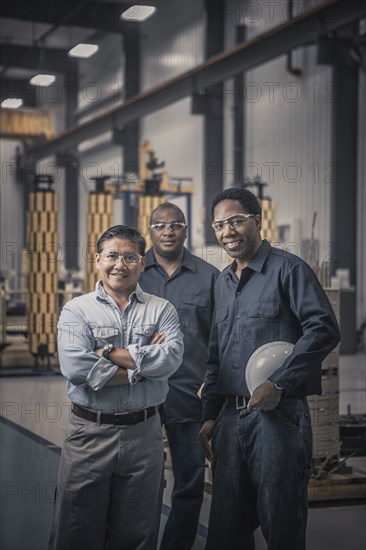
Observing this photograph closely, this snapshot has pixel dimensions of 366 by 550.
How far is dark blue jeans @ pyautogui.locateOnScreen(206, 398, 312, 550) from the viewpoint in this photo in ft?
9.45

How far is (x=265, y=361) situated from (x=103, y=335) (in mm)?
661

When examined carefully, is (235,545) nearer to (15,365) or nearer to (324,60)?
(15,365)

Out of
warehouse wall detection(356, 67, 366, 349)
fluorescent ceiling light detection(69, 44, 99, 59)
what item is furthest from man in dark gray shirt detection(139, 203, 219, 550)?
fluorescent ceiling light detection(69, 44, 99, 59)

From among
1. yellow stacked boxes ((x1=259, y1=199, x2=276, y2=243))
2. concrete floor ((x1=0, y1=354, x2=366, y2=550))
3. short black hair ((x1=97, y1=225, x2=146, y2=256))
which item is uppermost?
yellow stacked boxes ((x1=259, y1=199, x2=276, y2=243))

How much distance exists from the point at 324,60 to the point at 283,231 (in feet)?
11.1

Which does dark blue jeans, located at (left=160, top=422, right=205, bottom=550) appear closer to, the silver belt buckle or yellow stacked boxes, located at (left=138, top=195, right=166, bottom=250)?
the silver belt buckle

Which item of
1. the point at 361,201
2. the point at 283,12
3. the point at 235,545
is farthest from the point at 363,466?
the point at 283,12

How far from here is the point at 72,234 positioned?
22922 mm

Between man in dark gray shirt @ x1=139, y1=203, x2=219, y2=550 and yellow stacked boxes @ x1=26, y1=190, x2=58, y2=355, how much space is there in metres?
7.09

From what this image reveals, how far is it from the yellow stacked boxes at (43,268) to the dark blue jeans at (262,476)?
7.98 metres

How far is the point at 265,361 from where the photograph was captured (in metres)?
2.96

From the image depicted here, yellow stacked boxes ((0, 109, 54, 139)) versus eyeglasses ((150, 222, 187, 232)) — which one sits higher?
yellow stacked boxes ((0, 109, 54, 139))

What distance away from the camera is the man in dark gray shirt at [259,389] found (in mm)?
2875

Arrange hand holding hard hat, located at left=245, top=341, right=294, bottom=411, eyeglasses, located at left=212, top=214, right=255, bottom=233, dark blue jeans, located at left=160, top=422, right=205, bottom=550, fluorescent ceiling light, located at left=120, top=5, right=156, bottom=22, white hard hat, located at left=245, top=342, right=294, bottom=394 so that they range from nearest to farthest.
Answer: hand holding hard hat, located at left=245, top=341, right=294, bottom=411 → white hard hat, located at left=245, top=342, right=294, bottom=394 → eyeglasses, located at left=212, top=214, right=255, bottom=233 → dark blue jeans, located at left=160, top=422, right=205, bottom=550 → fluorescent ceiling light, located at left=120, top=5, right=156, bottom=22
